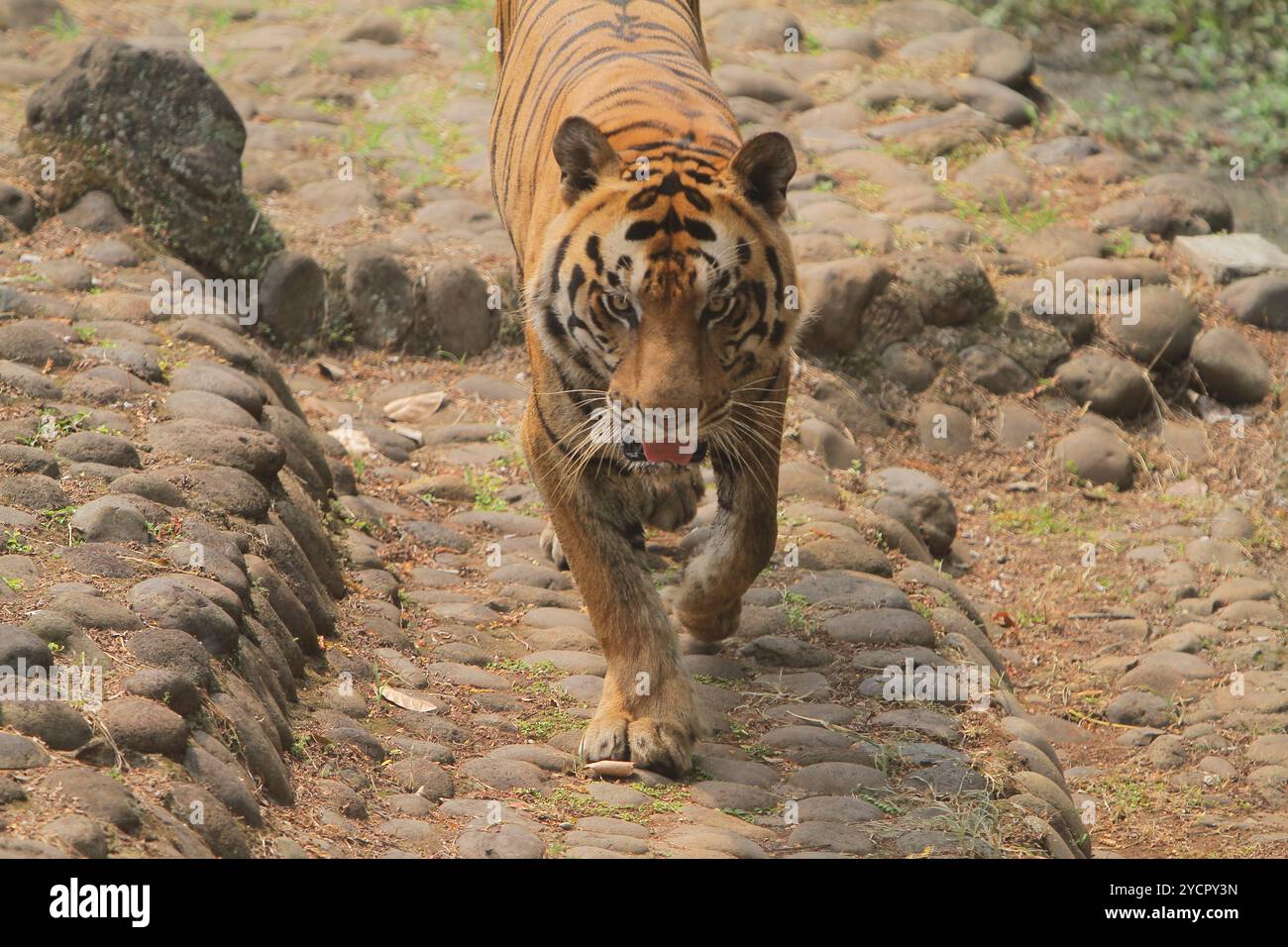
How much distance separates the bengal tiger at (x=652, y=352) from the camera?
14.8 ft

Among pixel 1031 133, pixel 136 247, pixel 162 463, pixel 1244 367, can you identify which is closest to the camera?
pixel 162 463

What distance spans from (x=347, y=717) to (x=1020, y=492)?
4.10 metres

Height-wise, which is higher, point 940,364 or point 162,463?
point 940,364

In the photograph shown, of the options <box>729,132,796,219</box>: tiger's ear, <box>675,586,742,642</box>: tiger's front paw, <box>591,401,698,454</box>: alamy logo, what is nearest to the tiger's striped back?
<box>729,132,796,219</box>: tiger's ear

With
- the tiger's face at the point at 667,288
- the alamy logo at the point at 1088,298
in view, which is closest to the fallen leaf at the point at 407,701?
the tiger's face at the point at 667,288

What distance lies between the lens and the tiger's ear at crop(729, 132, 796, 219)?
15.2 feet

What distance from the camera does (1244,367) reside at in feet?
26.6

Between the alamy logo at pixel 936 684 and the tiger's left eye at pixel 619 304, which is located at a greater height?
the tiger's left eye at pixel 619 304

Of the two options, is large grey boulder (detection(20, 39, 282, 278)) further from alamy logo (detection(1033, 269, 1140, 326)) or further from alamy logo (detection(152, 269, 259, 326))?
alamy logo (detection(1033, 269, 1140, 326))

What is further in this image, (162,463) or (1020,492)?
(1020,492)
